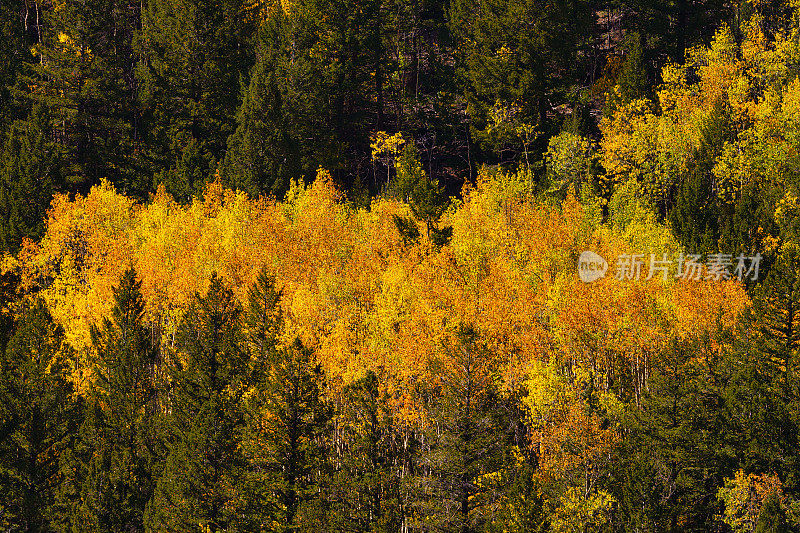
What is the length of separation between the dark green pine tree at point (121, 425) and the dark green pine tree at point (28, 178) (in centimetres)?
1529

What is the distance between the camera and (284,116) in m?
82.6

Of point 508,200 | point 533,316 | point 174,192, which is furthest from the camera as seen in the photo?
point 174,192

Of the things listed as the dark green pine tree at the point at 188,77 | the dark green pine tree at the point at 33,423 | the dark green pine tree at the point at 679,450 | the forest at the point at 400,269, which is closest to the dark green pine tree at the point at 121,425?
the forest at the point at 400,269

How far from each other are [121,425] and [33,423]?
6199mm

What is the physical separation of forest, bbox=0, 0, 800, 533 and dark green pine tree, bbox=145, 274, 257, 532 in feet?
0.60

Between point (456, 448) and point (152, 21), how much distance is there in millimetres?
60930

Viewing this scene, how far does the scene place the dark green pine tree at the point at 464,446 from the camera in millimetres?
47938

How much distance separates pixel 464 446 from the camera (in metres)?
48.8

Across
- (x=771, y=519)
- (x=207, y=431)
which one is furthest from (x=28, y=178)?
(x=771, y=519)

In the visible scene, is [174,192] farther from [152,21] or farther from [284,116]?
[152,21]

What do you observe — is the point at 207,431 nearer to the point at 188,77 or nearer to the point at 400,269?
the point at 400,269

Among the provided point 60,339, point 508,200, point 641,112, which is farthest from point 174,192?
point 641,112

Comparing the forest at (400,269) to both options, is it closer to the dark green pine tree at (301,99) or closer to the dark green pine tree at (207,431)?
the dark green pine tree at (207,431)

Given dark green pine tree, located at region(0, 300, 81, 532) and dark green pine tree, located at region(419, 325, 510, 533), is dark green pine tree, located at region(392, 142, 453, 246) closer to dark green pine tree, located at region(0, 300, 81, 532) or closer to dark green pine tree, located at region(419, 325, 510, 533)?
dark green pine tree, located at region(419, 325, 510, 533)
